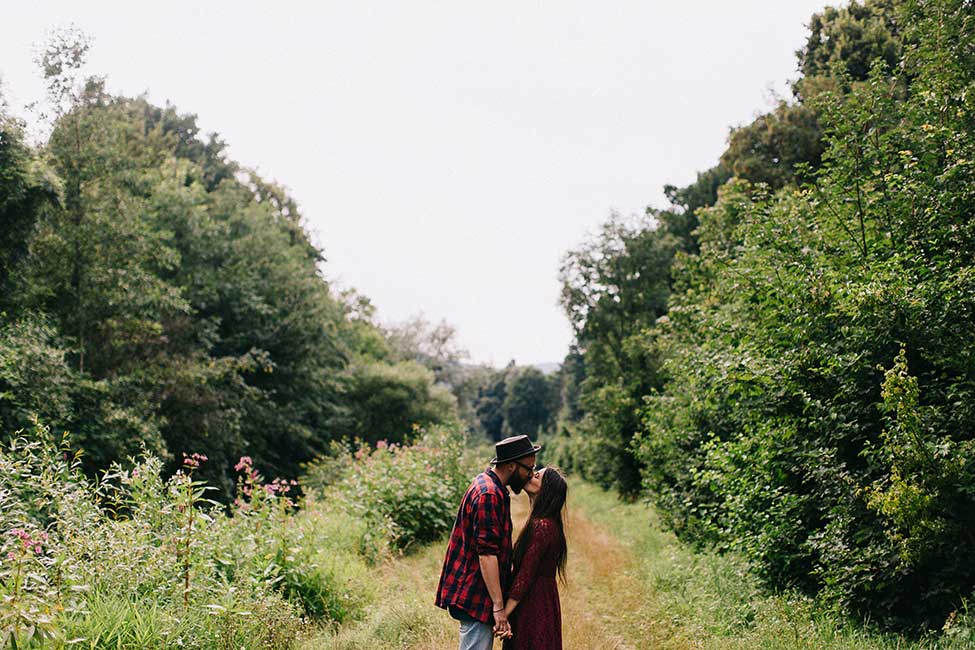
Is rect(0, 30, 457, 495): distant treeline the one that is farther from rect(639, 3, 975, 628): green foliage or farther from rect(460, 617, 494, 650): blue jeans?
rect(639, 3, 975, 628): green foliage

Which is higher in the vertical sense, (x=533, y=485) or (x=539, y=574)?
(x=533, y=485)

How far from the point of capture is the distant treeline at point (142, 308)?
12.9 meters

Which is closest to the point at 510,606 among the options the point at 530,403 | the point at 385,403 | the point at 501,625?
the point at 501,625

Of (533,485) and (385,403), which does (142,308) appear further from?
(385,403)

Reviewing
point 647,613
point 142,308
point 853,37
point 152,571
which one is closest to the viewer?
point 152,571

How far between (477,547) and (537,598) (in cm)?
52

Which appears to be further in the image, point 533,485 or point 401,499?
point 401,499

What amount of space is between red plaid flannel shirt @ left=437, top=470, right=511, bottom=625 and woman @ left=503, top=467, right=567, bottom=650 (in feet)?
0.44

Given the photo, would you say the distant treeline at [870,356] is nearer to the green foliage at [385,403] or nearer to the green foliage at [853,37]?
the green foliage at [853,37]

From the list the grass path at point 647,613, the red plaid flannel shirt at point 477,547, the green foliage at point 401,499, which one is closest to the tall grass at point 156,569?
the grass path at point 647,613

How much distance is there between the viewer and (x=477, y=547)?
13.3 ft

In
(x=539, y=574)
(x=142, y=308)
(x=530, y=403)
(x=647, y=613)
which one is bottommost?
(x=647, y=613)

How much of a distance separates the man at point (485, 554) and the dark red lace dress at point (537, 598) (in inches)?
5.1

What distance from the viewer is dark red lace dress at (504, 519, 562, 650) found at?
4.05 meters
